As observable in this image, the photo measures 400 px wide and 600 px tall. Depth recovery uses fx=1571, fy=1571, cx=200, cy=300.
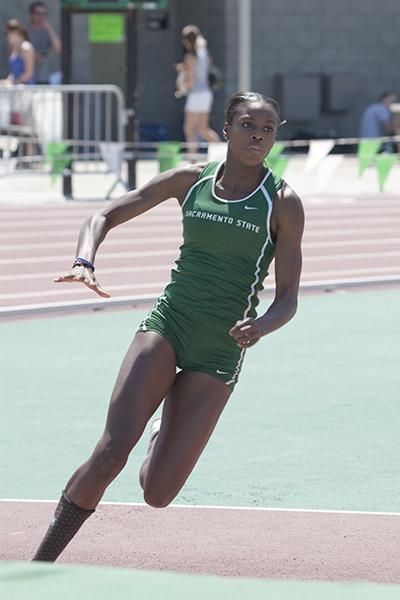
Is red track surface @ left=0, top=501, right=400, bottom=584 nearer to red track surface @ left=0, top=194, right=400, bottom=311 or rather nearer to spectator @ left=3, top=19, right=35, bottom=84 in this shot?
red track surface @ left=0, top=194, right=400, bottom=311

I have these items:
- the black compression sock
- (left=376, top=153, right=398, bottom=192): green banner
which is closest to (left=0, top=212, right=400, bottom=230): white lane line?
(left=376, top=153, right=398, bottom=192): green banner

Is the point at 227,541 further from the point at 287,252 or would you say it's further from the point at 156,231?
the point at 156,231

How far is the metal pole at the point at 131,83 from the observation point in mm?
20953

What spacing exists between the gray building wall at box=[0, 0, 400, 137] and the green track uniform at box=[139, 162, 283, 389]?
86.8 feet

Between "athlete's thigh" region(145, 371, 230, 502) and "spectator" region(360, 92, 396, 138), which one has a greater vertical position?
"athlete's thigh" region(145, 371, 230, 502)

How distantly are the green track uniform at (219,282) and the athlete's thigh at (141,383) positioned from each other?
58 millimetres

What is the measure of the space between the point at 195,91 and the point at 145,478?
1961cm

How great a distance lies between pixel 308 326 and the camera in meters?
12.5

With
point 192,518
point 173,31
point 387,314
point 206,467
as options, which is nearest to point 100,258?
point 387,314

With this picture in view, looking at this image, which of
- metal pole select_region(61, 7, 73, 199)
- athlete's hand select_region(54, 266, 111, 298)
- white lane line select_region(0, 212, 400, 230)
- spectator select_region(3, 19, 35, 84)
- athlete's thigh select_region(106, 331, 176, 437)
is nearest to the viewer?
athlete's thigh select_region(106, 331, 176, 437)

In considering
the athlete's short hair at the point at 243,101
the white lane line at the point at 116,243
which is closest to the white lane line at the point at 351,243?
the white lane line at the point at 116,243

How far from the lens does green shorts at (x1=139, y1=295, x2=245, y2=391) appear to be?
5934 mm

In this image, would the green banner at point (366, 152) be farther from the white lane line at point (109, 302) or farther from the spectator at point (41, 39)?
the white lane line at point (109, 302)

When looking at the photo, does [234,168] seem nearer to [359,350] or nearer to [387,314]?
[359,350]
